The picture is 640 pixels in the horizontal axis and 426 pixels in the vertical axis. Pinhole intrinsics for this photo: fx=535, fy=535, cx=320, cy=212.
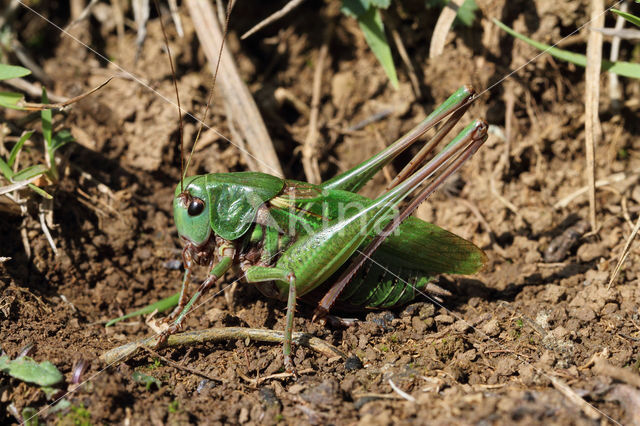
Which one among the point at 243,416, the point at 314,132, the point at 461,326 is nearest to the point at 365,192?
the point at 314,132

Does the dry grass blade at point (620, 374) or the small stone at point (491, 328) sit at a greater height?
the dry grass blade at point (620, 374)

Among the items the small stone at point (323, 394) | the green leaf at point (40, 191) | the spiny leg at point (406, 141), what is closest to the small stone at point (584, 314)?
the spiny leg at point (406, 141)

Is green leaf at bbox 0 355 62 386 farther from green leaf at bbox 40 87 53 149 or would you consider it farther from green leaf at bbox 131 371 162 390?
green leaf at bbox 40 87 53 149

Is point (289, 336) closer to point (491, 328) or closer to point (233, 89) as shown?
point (491, 328)

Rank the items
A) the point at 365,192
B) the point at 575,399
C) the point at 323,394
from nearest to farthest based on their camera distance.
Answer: the point at 575,399 < the point at 323,394 < the point at 365,192

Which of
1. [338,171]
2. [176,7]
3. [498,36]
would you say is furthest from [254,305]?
[498,36]

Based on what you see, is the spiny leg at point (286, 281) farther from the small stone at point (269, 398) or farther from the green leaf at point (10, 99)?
the green leaf at point (10, 99)
